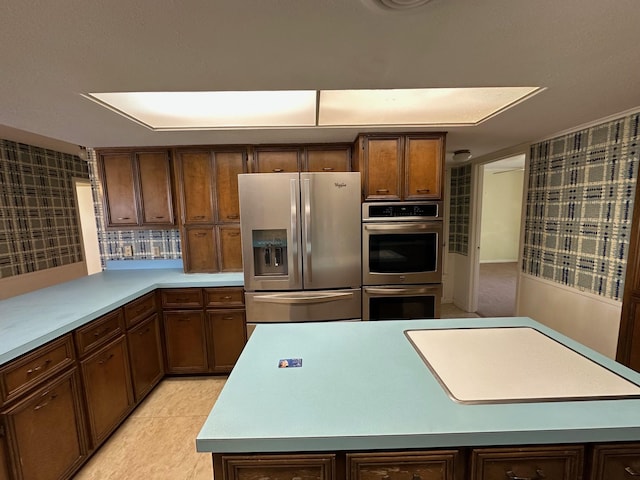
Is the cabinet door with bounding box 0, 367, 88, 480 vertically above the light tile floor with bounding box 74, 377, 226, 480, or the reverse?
the cabinet door with bounding box 0, 367, 88, 480

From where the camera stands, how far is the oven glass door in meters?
2.38

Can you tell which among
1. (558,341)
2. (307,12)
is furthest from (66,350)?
(558,341)

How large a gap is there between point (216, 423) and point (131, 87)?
5.30 feet

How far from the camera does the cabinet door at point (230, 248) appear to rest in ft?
8.96

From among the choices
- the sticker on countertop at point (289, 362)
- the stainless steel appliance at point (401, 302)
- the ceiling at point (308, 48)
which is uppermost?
the ceiling at point (308, 48)

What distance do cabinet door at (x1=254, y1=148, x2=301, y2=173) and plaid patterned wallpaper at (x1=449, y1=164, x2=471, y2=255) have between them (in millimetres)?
2624

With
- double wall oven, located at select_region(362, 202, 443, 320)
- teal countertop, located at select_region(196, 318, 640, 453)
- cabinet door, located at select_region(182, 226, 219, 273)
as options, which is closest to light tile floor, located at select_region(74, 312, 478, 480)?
cabinet door, located at select_region(182, 226, 219, 273)

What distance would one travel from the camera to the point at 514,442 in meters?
0.76

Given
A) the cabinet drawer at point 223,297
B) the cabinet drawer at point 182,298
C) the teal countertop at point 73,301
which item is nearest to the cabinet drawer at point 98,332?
the teal countertop at point 73,301

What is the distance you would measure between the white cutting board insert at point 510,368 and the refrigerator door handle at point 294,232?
1222 millimetres

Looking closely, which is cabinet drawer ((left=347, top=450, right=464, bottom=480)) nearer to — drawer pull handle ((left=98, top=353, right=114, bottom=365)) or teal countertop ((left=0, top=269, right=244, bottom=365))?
teal countertop ((left=0, top=269, right=244, bottom=365))

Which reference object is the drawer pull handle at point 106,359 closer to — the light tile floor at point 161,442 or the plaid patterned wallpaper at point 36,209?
the light tile floor at point 161,442

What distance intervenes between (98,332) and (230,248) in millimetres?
1226

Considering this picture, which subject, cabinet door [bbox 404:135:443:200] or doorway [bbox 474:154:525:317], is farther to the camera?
doorway [bbox 474:154:525:317]
